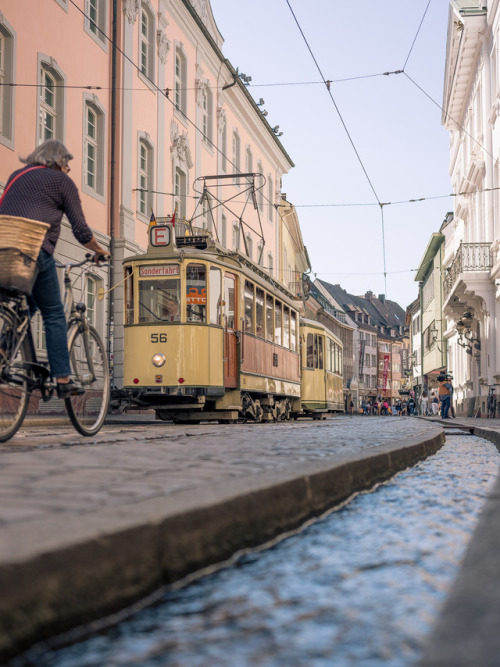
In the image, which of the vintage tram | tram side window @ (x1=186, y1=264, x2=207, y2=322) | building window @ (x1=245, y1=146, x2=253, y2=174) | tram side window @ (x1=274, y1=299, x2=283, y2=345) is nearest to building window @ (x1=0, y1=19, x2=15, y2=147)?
the vintage tram

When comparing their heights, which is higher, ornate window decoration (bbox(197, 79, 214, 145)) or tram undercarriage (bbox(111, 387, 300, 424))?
ornate window decoration (bbox(197, 79, 214, 145))

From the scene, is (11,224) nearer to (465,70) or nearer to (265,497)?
(265,497)

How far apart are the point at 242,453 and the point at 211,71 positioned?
88.3ft

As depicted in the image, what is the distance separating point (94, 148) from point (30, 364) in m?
15.6

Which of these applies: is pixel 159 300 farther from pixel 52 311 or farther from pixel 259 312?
pixel 52 311

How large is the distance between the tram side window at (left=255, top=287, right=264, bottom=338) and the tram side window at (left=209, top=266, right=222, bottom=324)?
5.89 ft

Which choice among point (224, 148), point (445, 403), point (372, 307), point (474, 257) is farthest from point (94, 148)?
point (372, 307)

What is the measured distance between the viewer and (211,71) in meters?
30.2

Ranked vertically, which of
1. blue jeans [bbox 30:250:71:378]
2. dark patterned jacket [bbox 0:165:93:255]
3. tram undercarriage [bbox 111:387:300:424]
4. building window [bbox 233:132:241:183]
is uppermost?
building window [bbox 233:132:241:183]

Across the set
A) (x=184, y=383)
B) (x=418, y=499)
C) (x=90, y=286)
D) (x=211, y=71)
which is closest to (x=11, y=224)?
(x=418, y=499)

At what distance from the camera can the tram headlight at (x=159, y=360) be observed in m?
14.2

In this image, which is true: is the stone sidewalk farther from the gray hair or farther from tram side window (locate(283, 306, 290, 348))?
tram side window (locate(283, 306, 290, 348))

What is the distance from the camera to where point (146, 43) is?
78.2 ft

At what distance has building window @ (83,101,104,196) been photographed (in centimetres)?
2001
